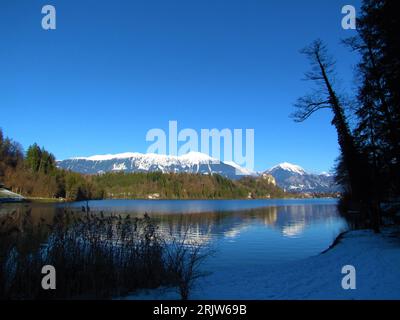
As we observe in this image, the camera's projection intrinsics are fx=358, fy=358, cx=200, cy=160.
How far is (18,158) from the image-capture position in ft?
384

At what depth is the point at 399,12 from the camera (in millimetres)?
15672

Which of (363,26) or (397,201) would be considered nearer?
(363,26)

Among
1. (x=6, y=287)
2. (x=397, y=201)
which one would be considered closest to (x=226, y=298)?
(x=6, y=287)

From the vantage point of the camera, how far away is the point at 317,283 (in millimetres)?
10930

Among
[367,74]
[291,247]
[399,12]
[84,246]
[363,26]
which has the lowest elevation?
[291,247]

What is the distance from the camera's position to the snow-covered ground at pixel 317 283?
9.35 m

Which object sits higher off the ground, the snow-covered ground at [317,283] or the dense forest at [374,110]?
the dense forest at [374,110]

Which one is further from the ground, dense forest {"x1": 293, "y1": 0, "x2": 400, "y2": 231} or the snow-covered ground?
dense forest {"x1": 293, "y1": 0, "x2": 400, "y2": 231}

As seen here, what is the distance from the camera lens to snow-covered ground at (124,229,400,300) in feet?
30.7

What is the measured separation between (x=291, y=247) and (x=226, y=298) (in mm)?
17789
